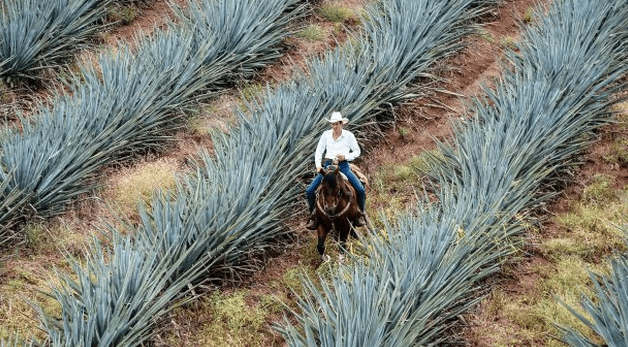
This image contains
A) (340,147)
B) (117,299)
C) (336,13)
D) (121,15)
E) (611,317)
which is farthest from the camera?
(336,13)

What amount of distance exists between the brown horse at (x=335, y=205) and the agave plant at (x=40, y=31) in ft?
15.8

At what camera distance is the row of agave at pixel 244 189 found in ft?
26.0

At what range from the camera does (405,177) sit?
34.9 ft

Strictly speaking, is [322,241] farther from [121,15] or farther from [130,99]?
[121,15]

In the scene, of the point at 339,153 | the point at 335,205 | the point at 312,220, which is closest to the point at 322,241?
the point at 312,220

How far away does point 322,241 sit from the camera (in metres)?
9.16

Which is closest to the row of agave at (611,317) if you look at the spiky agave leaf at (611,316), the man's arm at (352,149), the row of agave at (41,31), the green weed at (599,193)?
the spiky agave leaf at (611,316)

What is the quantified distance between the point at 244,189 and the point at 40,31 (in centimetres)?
441

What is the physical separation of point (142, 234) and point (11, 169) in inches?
73.9

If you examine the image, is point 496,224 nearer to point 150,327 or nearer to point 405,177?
point 405,177

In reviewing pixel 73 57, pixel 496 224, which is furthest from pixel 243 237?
pixel 73 57

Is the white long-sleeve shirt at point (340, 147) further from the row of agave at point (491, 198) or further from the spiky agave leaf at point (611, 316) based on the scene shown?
the spiky agave leaf at point (611, 316)

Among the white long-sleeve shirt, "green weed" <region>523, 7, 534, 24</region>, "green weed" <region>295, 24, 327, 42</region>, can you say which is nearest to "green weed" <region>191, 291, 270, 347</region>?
the white long-sleeve shirt

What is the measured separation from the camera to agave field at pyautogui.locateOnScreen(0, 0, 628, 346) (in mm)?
7906
